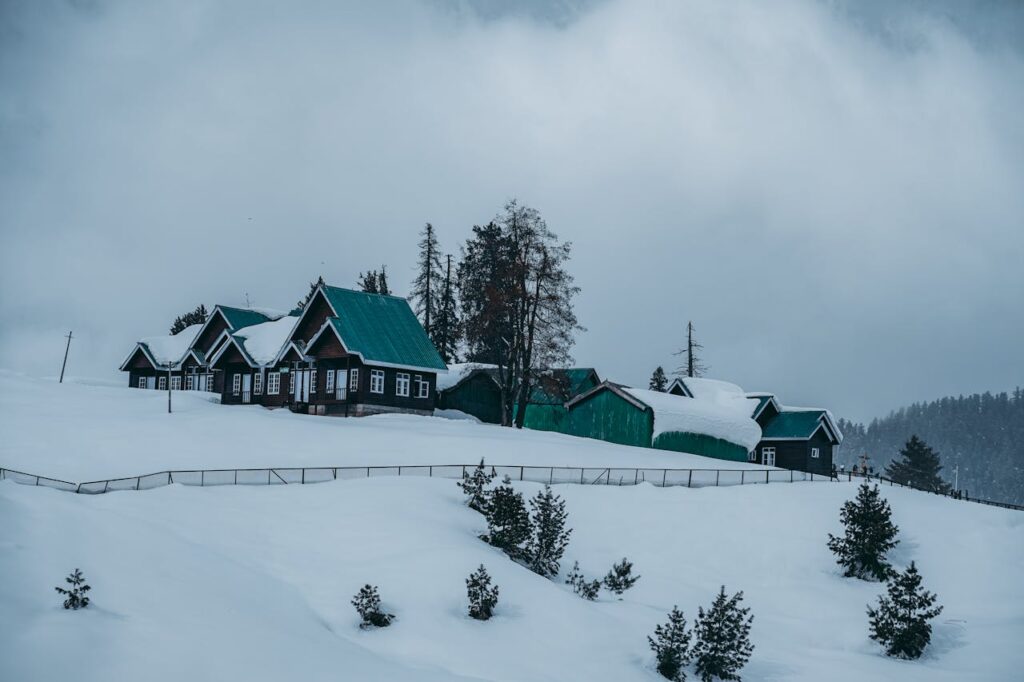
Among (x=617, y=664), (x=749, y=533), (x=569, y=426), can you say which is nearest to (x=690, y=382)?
(x=569, y=426)

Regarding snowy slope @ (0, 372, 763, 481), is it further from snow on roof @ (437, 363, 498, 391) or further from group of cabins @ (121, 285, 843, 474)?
snow on roof @ (437, 363, 498, 391)

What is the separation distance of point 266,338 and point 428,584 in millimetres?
41920

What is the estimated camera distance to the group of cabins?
184 ft

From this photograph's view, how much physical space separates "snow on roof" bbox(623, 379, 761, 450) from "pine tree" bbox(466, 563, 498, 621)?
31.9 m

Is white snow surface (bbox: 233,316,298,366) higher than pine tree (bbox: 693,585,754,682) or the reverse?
higher

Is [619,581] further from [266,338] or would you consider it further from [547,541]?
[266,338]

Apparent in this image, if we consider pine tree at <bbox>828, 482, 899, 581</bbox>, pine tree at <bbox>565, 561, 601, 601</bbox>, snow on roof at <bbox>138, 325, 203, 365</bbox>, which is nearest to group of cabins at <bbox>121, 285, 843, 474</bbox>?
snow on roof at <bbox>138, 325, 203, 365</bbox>

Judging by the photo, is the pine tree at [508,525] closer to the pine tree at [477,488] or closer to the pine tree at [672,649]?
the pine tree at [477,488]

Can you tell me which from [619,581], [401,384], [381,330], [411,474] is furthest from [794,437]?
[619,581]

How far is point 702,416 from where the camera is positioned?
5688 cm

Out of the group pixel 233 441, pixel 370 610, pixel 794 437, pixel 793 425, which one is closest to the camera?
pixel 370 610

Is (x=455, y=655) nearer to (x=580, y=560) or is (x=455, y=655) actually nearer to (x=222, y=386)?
(x=580, y=560)

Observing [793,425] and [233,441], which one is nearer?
[233,441]

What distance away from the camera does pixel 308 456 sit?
41281mm
